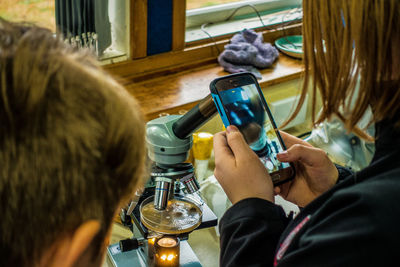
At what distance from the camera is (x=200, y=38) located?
83.9 inches

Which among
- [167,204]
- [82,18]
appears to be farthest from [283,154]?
[82,18]

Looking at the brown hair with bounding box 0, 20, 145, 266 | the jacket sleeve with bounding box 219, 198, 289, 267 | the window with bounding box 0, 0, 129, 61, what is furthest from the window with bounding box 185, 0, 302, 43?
the brown hair with bounding box 0, 20, 145, 266

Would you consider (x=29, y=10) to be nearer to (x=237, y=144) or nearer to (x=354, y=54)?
(x=237, y=144)

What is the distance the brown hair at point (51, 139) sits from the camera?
45cm

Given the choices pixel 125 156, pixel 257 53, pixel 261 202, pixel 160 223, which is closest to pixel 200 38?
pixel 257 53

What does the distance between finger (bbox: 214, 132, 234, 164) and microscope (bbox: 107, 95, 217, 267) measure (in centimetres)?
5

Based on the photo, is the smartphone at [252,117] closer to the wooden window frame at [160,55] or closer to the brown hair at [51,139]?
the brown hair at [51,139]

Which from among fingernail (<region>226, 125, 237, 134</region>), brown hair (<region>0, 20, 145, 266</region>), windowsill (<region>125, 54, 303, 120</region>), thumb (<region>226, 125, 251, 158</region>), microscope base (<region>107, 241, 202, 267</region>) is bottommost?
microscope base (<region>107, 241, 202, 267</region>)

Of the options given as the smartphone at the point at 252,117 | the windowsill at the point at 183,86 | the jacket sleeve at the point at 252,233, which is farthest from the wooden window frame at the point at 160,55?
the jacket sleeve at the point at 252,233

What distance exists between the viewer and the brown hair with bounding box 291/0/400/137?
1.93 ft

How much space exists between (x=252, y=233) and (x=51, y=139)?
1.37ft

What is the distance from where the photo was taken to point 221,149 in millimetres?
905

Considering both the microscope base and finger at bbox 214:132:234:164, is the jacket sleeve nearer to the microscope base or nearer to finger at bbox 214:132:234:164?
finger at bbox 214:132:234:164

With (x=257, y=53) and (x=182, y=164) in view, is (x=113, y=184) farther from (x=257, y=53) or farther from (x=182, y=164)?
(x=257, y=53)
